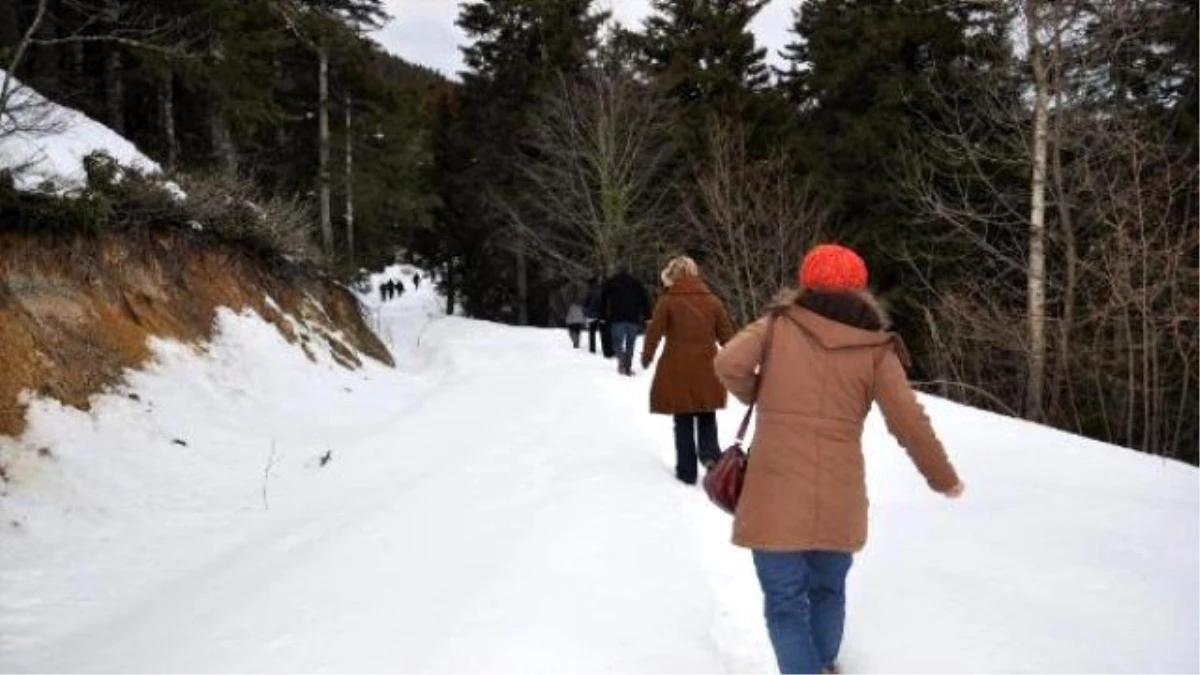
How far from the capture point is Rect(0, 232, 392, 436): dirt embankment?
8.07 metres

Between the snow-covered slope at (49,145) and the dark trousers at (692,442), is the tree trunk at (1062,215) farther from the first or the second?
the snow-covered slope at (49,145)

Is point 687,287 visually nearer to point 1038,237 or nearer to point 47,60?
point 1038,237

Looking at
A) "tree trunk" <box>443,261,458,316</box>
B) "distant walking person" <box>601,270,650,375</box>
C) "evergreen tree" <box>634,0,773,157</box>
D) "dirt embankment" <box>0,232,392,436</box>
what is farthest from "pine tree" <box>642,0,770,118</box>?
"dirt embankment" <box>0,232,392,436</box>

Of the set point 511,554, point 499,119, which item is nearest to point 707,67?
point 499,119

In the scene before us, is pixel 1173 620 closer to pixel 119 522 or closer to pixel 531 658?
pixel 531 658

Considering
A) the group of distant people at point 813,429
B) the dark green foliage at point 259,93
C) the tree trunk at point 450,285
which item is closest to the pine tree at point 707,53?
the dark green foliage at point 259,93

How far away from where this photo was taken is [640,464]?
313 inches

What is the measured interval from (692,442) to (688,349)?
0.73 meters

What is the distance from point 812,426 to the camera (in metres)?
3.65

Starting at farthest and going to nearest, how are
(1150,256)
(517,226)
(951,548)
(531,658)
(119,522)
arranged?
(517,226)
(1150,256)
(119,522)
(951,548)
(531,658)

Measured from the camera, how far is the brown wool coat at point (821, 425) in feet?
11.9

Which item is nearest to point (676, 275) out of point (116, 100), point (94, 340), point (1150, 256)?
point (94, 340)

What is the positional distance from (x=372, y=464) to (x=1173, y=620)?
6802mm

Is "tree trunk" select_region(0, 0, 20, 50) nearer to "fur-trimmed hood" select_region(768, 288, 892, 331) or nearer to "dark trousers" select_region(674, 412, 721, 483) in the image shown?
"dark trousers" select_region(674, 412, 721, 483)
